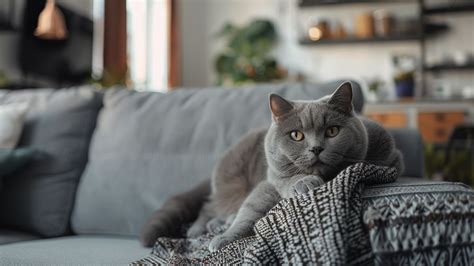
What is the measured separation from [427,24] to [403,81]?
721 millimetres

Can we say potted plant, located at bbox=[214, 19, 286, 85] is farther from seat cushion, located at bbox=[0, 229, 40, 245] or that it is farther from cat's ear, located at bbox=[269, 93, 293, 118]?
cat's ear, located at bbox=[269, 93, 293, 118]

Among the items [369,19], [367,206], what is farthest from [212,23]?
[367,206]

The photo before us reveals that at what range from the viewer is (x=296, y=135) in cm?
103

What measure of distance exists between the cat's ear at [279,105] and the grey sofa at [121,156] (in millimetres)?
408

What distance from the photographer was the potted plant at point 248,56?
5078 mm


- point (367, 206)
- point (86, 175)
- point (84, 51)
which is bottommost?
point (86, 175)

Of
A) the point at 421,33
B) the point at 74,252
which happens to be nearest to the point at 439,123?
the point at 421,33

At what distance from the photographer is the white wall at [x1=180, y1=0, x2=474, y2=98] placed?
520 centimetres

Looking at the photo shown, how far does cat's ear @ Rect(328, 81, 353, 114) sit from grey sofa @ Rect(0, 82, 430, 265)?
390 millimetres

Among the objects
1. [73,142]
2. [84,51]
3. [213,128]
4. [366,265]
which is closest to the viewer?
[366,265]

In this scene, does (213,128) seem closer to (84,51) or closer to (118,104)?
(118,104)

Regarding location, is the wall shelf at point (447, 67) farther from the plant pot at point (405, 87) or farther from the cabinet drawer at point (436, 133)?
the cabinet drawer at point (436, 133)

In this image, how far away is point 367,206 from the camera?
80 cm

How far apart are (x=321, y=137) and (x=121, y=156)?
789 millimetres
